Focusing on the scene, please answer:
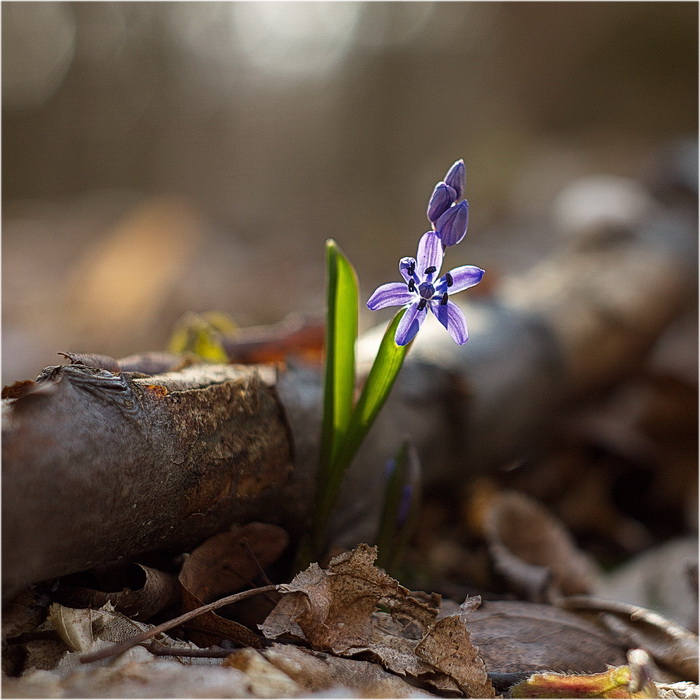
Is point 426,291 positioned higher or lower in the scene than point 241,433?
higher

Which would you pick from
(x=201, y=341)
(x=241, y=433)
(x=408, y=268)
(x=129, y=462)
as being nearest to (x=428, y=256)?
(x=408, y=268)

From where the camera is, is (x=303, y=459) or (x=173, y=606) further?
(x=303, y=459)

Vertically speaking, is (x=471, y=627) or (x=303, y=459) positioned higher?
(x=303, y=459)

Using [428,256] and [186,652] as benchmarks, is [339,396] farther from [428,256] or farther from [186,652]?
[186,652]

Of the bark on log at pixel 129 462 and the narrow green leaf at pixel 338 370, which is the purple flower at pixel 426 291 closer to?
the narrow green leaf at pixel 338 370

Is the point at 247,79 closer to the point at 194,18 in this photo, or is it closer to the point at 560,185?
the point at 194,18

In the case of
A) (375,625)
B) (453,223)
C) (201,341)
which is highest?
(453,223)

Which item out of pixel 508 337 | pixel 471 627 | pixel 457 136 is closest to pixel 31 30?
pixel 457 136

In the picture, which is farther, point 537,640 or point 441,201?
point 537,640
